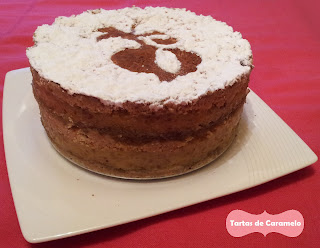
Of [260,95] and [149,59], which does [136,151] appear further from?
[260,95]

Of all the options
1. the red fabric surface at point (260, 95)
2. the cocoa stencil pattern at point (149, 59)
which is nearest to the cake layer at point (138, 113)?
the cocoa stencil pattern at point (149, 59)

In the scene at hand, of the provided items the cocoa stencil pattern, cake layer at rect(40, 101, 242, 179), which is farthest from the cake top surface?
cake layer at rect(40, 101, 242, 179)

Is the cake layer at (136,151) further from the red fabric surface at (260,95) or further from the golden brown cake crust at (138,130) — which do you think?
the red fabric surface at (260,95)

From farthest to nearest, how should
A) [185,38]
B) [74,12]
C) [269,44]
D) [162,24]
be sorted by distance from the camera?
[74,12]
[269,44]
[162,24]
[185,38]

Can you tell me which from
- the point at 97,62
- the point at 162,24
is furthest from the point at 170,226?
the point at 162,24

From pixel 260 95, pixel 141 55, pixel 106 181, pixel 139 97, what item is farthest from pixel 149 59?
pixel 260 95

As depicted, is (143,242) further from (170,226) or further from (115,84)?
(115,84)
